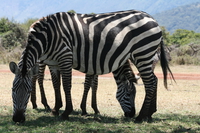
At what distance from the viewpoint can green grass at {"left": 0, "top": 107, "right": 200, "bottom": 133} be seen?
19.9ft

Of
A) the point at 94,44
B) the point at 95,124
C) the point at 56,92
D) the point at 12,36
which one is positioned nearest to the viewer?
the point at 95,124

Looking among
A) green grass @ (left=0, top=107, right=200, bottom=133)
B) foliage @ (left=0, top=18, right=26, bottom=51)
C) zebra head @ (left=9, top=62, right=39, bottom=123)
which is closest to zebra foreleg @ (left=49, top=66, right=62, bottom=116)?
green grass @ (left=0, top=107, right=200, bottom=133)

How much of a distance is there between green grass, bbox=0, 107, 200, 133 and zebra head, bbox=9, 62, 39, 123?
270 millimetres

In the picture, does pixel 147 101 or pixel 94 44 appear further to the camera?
pixel 147 101

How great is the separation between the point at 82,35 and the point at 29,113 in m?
2.50

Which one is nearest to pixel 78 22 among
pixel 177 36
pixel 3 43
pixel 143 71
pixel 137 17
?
pixel 137 17

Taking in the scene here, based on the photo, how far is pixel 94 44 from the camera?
7203 millimetres

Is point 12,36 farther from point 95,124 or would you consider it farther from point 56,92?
point 95,124

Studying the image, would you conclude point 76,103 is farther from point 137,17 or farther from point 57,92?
point 137,17

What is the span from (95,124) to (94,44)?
72.6 inches

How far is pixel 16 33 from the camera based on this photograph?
39969mm

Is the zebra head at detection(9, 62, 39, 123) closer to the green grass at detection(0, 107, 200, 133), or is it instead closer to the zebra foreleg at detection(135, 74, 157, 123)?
the green grass at detection(0, 107, 200, 133)

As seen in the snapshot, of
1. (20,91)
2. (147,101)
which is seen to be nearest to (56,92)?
(20,91)

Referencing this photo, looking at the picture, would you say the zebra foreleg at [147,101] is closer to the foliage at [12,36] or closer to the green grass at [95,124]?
the green grass at [95,124]
